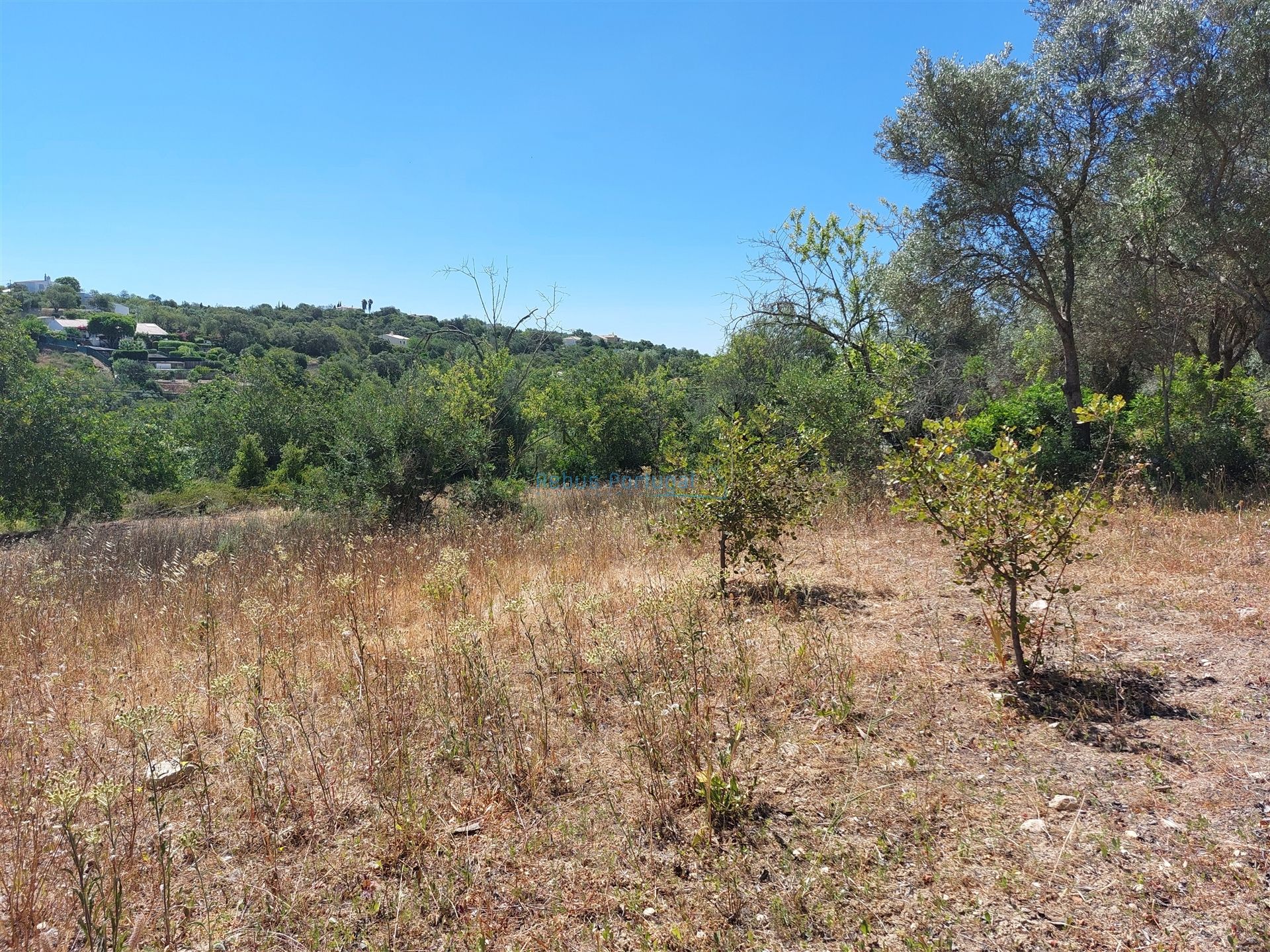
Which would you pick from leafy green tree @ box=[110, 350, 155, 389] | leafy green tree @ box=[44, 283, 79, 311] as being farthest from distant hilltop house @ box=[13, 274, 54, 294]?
leafy green tree @ box=[110, 350, 155, 389]

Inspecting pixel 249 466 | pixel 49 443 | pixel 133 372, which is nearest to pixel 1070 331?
pixel 49 443

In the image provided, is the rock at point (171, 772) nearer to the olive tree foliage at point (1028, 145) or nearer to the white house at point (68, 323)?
the olive tree foliage at point (1028, 145)

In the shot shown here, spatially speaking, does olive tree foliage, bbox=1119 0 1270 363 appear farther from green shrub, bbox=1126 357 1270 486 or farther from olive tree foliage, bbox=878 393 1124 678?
olive tree foliage, bbox=878 393 1124 678

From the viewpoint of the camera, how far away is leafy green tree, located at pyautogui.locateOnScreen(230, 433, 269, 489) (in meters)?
25.2

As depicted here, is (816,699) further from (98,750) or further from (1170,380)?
(1170,380)

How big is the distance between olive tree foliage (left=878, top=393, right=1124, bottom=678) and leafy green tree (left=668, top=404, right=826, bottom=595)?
1.62 meters

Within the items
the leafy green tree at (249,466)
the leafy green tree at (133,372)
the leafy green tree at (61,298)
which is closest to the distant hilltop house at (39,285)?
the leafy green tree at (61,298)

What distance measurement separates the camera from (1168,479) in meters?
9.11

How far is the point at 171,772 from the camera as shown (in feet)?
10.9

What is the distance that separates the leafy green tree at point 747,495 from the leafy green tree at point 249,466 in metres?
24.4

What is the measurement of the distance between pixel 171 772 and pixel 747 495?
170 inches

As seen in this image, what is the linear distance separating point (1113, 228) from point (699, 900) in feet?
38.2

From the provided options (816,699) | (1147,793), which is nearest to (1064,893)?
(1147,793)

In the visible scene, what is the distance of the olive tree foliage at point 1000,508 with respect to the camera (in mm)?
3672
